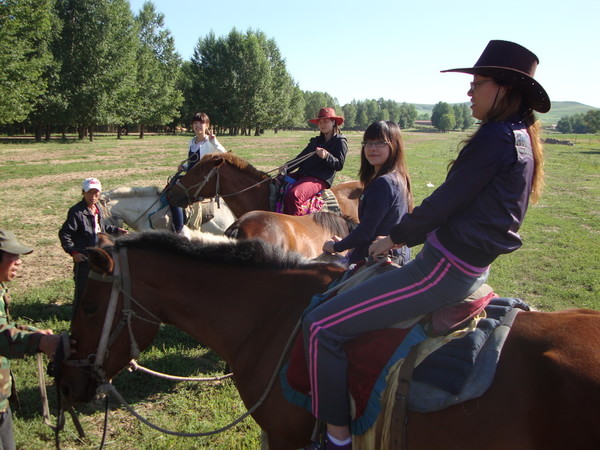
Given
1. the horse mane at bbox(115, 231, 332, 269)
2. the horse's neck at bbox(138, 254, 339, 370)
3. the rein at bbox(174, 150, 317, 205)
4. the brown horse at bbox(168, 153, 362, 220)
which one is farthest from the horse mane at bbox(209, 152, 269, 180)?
the horse's neck at bbox(138, 254, 339, 370)

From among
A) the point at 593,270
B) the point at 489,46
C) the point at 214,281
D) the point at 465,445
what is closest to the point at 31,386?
the point at 214,281

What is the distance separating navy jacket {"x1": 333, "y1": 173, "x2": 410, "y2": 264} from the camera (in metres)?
3.34

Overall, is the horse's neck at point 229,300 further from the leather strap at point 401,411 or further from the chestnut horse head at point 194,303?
the leather strap at point 401,411

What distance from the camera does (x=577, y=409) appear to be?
1.87 meters

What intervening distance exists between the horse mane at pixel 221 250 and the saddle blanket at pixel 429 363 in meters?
0.88

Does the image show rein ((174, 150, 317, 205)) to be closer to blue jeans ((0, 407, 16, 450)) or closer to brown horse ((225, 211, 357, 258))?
brown horse ((225, 211, 357, 258))

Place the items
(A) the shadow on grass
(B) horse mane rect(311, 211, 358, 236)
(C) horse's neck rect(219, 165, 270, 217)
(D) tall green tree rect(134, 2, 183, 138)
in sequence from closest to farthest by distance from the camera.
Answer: (A) the shadow on grass → (B) horse mane rect(311, 211, 358, 236) → (C) horse's neck rect(219, 165, 270, 217) → (D) tall green tree rect(134, 2, 183, 138)

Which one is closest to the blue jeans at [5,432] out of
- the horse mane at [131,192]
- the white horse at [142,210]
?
the white horse at [142,210]

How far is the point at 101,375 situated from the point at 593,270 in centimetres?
1017

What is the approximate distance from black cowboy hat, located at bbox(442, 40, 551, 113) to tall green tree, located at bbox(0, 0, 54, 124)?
35.9 meters

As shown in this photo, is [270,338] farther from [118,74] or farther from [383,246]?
[118,74]

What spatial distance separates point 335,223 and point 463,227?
4.13 meters

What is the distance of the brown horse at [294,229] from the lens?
18.0ft

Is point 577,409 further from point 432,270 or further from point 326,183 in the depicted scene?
point 326,183
